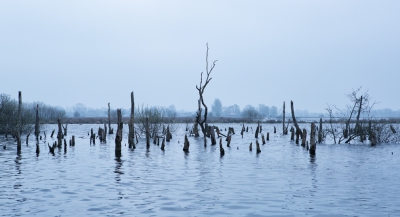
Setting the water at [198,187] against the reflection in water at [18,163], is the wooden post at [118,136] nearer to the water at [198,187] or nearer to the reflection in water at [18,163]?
the water at [198,187]

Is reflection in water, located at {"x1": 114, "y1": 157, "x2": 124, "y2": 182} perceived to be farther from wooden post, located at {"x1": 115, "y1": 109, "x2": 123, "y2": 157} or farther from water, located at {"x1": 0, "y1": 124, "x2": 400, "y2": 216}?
wooden post, located at {"x1": 115, "y1": 109, "x2": 123, "y2": 157}

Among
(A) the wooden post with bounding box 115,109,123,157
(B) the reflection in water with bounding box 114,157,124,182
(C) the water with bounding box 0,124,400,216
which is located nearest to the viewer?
(C) the water with bounding box 0,124,400,216

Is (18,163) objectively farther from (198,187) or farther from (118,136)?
(198,187)

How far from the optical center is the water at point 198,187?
11367 mm

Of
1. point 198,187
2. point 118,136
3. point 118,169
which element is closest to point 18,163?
point 118,136

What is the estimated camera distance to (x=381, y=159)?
24984 millimetres

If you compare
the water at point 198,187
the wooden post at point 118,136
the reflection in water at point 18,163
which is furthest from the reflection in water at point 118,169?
the reflection in water at point 18,163

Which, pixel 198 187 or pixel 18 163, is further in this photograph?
pixel 18 163

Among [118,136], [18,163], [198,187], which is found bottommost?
[198,187]

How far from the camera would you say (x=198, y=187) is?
49.2 feet

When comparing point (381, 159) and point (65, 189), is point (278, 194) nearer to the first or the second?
point (65, 189)

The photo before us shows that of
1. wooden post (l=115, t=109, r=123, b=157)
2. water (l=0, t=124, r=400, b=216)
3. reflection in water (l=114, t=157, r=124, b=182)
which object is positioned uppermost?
wooden post (l=115, t=109, r=123, b=157)

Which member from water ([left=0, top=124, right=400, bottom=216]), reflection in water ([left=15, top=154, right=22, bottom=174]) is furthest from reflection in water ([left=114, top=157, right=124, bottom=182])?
reflection in water ([left=15, top=154, right=22, bottom=174])

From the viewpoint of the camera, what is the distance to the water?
11367 millimetres
